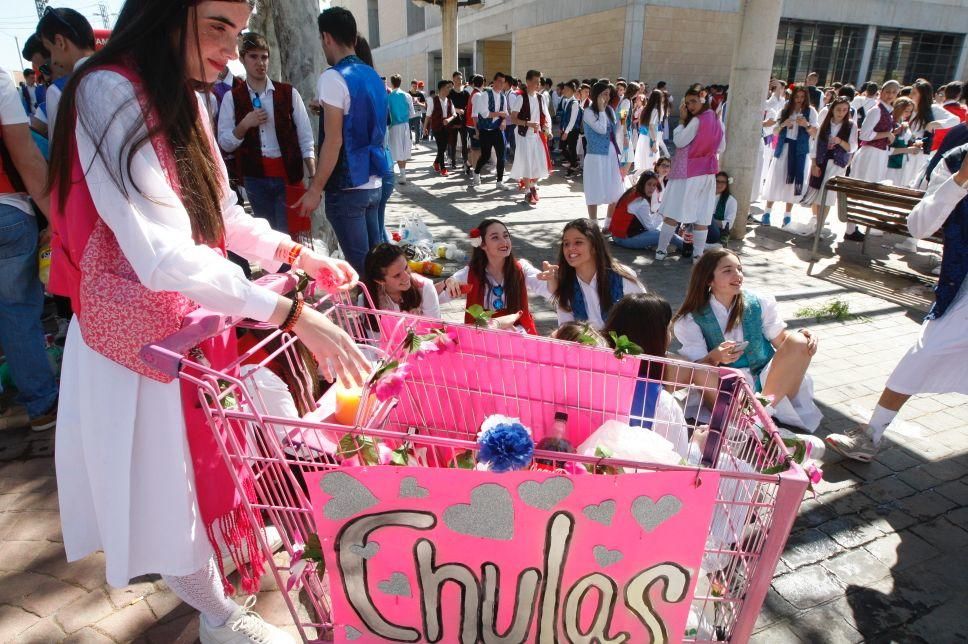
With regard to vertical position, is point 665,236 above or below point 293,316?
below

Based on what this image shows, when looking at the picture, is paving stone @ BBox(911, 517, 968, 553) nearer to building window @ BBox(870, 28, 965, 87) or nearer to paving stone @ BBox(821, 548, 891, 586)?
paving stone @ BBox(821, 548, 891, 586)

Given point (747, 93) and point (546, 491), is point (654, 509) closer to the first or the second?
point (546, 491)

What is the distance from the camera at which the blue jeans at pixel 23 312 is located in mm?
3289

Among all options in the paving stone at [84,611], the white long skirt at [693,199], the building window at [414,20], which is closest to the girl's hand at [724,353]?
the paving stone at [84,611]

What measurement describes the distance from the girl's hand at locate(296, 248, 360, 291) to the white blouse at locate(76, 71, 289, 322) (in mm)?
494

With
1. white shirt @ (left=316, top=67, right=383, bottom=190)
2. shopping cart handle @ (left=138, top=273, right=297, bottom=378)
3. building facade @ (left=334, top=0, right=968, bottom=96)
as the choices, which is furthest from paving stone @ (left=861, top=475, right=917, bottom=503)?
building facade @ (left=334, top=0, right=968, bottom=96)

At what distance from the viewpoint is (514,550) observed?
1587 millimetres

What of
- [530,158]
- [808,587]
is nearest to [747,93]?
[530,158]

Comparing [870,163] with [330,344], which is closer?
[330,344]

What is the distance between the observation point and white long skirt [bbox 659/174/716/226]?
691 cm

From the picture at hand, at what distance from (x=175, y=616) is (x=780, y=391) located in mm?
3177

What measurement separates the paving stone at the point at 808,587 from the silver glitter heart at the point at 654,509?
4.42ft

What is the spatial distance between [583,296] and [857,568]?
2.03 metres

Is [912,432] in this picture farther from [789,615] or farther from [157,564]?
[157,564]
